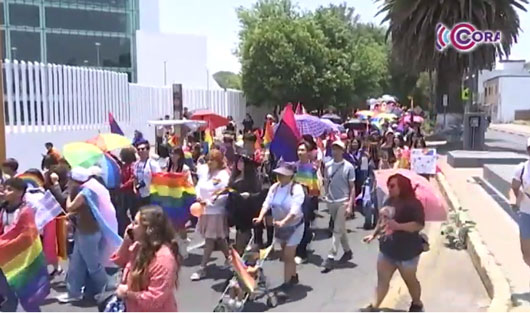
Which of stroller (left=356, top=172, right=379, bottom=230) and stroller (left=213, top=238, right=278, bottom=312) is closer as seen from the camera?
stroller (left=213, top=238, right=278, bottom=312)

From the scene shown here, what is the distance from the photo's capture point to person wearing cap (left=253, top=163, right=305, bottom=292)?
8.02 m

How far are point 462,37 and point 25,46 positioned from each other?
Result: 37.5 metres

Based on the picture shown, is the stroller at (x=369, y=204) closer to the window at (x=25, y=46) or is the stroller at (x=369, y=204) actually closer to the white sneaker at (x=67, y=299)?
the white sneaker at (x=67, y=299)

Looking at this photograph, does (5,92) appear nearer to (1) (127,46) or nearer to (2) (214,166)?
(2) (214,166)

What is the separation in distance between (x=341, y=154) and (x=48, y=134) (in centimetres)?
1130

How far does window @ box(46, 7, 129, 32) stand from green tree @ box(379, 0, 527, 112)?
106ft

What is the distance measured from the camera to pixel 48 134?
19.1 metres

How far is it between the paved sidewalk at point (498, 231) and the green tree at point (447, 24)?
17020 millimetres

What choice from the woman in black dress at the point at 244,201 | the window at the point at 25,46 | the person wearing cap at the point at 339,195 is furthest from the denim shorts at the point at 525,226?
the window at the point at 25,46

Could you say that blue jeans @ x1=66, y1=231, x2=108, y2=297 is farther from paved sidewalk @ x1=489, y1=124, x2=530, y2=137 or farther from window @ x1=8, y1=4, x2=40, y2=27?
window @ x1=8, y1=4, x2=40, y2=27

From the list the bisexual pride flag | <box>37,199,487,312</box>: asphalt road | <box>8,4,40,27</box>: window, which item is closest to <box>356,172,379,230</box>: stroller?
<box>37,199,487,312</box>: asphalt road

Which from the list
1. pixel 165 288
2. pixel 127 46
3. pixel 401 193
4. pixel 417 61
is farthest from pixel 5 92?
pixel 127 46

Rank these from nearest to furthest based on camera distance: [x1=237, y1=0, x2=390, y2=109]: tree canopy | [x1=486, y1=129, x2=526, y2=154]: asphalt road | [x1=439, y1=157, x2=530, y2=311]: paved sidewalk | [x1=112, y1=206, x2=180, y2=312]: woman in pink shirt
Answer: [x1=112, y1=206, x2=180, y2=312]: woman in pink shirt < [x1=439, y1=157, x2=530, y2=311]: paved sidewalk < [x1=486, y1=129, x2=526, y2=154]: asphalt road < [x1=237, y1=0, x2=390, y2=109]: tree canopy

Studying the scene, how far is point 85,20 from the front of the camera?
207 feet
